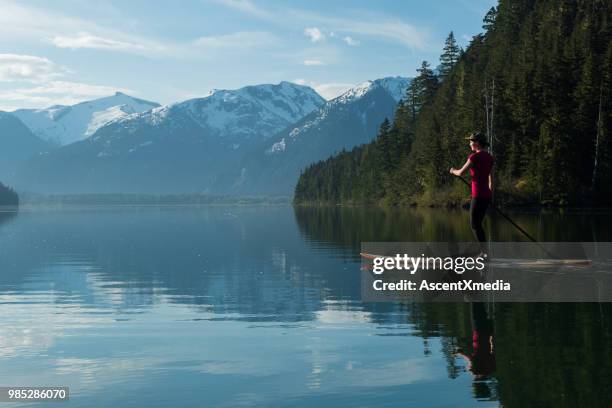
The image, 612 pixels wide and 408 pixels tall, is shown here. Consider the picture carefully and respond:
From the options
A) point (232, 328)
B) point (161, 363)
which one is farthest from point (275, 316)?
point (161, 363)

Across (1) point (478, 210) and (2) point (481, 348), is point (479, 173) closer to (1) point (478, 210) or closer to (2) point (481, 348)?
(1) point (478, 210)

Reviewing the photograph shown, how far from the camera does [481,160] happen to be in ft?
71.5

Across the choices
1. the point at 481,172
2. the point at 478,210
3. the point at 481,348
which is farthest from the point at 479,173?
the point at 481,348

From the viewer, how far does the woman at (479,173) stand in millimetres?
21531

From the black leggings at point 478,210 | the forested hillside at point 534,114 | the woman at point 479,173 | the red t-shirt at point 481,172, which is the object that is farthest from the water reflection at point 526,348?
the forested hillside at point 534,114

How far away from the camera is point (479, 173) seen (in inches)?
862

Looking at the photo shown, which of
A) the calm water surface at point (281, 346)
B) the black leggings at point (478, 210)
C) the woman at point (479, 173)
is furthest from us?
the black leggings at point (478, 210)

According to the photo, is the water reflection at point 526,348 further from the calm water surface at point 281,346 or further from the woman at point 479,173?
the woman at point 479,173

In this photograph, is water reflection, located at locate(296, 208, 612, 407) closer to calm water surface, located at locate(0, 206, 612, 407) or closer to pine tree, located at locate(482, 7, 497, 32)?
calm water surface, located at locate(0, 206, 612, 407)

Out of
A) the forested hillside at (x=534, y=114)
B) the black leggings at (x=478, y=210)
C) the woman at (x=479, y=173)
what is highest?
the forested hillside at (x=534, y=114)

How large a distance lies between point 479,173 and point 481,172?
7 cm

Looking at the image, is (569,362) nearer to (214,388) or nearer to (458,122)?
(214,388)

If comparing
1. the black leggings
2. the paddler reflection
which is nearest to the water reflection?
the paddler reflection

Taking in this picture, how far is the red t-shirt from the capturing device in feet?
71.4
